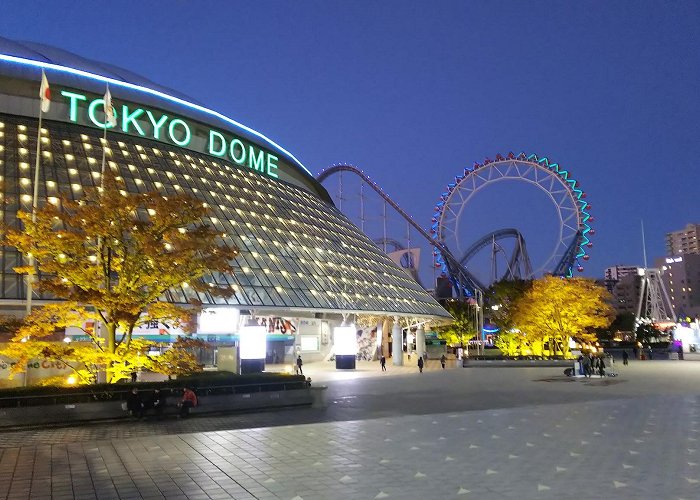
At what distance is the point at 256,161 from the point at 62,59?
18.5 m

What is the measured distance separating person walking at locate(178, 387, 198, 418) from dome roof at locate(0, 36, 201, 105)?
111ft

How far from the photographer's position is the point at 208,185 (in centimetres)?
4719

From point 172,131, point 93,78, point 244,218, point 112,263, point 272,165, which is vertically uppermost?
point 93,78

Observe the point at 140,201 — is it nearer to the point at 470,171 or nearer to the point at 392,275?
the point at 392,275

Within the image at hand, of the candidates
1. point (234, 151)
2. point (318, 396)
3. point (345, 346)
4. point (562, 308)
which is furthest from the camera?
point (562, 308)

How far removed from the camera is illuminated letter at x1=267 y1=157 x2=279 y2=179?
60219 millimetres

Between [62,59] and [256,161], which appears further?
[256,161]

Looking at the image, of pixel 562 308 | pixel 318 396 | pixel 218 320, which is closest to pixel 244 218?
pixel 218 320

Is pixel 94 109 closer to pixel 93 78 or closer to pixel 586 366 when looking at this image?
pixel 93 78

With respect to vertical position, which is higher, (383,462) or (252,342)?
(252,342)

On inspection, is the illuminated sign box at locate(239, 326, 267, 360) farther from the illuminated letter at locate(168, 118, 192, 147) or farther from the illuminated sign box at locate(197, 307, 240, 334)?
the illuminated letter at locate(168, 118, 192, 147)

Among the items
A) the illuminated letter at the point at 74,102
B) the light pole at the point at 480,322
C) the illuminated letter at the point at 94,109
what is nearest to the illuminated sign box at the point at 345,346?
the illuminated letter at the point at 94,109

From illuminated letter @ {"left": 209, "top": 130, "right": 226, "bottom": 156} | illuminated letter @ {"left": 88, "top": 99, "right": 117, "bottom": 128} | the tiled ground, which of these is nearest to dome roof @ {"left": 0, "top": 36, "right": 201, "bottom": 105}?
illuminated letter @ {"left": 88, "top": 99, "right": 117, "bottom": 128}

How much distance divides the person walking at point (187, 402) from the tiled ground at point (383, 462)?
3.82 meters
